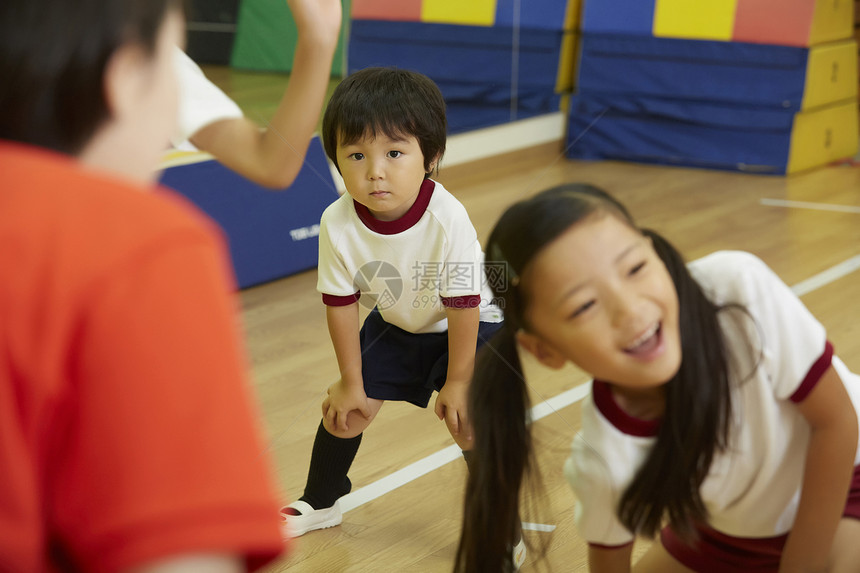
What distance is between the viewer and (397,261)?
53.1 inches

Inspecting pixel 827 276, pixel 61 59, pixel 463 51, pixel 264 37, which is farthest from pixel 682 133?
pixel 61 59

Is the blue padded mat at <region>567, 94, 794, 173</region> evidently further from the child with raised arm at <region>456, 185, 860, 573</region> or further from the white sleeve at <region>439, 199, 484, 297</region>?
the child with raised arm at <region>456, 185, 860, 573</region>

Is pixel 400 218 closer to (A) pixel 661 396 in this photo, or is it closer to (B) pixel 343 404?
(B) pixel 343 404

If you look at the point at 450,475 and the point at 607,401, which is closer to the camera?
the point at 607,401

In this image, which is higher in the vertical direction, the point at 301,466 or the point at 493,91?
the point at 493,91

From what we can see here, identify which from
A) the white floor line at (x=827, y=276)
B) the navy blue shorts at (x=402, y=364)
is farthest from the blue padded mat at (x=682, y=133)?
the navy blue shorts at (x=402, y=364)

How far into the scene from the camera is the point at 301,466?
1.72 m

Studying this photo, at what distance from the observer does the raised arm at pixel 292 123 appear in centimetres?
77

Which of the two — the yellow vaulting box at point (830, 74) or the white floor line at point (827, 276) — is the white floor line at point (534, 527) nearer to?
the white floor line at point (827, 276)

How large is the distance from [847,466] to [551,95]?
11.5 ft

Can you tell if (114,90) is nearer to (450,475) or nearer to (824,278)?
(450,475)

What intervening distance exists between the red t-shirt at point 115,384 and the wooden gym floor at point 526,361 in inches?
26.3

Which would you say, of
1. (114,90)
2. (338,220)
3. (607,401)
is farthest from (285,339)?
(114,90)

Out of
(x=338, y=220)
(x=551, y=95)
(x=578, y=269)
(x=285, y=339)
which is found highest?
(x=578, y=269)
